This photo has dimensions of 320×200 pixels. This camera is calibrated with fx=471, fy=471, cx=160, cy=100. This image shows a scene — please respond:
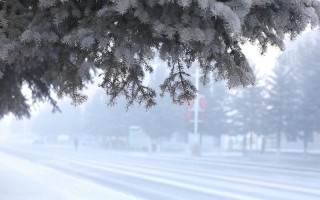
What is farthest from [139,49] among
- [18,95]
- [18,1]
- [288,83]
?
[288,83]

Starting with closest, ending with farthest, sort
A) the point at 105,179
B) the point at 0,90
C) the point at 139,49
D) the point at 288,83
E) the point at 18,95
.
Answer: the point at 139,49
the point at 0,90
the point at 18,95
the point at 105,179
the point at 288,83

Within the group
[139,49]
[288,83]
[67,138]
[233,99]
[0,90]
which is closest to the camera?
[139,49]

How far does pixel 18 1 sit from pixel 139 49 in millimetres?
1302

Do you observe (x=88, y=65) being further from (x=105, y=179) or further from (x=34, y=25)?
(x=105, y=179)

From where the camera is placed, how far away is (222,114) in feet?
169

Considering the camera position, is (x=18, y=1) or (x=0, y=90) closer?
(x=18, y=1)

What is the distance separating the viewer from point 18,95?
32.7ft

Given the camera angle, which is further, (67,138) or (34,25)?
(67,138)

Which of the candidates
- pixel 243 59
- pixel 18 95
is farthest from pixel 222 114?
pixel 243 59

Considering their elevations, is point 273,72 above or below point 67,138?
above

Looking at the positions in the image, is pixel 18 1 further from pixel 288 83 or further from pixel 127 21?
pixel 288 83

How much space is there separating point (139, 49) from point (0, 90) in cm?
544

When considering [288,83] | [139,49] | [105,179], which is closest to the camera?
[139,49]

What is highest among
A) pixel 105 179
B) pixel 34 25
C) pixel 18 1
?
pixel 18 1
